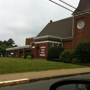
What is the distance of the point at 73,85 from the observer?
2332 millimetres

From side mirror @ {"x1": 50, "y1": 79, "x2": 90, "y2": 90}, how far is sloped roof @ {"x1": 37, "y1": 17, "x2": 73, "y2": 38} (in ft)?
125

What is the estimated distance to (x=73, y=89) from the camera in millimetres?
2361

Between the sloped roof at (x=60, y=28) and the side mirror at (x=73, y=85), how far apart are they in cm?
3819

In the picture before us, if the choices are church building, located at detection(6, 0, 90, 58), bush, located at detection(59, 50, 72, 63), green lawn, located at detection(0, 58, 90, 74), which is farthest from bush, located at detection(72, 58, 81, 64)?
church building, located at detection(6, 0, 90, 58)

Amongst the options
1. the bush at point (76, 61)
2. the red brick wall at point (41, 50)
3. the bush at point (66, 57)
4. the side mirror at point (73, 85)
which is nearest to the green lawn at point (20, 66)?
the bush at point (76, 61)

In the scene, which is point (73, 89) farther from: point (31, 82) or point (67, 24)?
point (67, 24)

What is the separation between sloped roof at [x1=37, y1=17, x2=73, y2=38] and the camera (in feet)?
139

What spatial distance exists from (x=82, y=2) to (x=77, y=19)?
15.5ft

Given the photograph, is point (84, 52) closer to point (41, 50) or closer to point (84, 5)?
point (41, 50)

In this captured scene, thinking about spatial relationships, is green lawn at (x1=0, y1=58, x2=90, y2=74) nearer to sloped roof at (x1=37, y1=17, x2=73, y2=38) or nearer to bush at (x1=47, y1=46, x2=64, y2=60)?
bush at (x1=47, y1=46, x2=64, y2=60)

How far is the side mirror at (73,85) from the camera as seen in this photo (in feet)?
7.00

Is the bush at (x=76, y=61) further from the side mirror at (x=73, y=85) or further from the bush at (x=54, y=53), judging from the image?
the side mirror at (x=73, y=85)

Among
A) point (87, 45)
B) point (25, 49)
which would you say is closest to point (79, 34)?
point (87, 45)

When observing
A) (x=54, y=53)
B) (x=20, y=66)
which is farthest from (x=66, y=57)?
(x=20, y=66)
